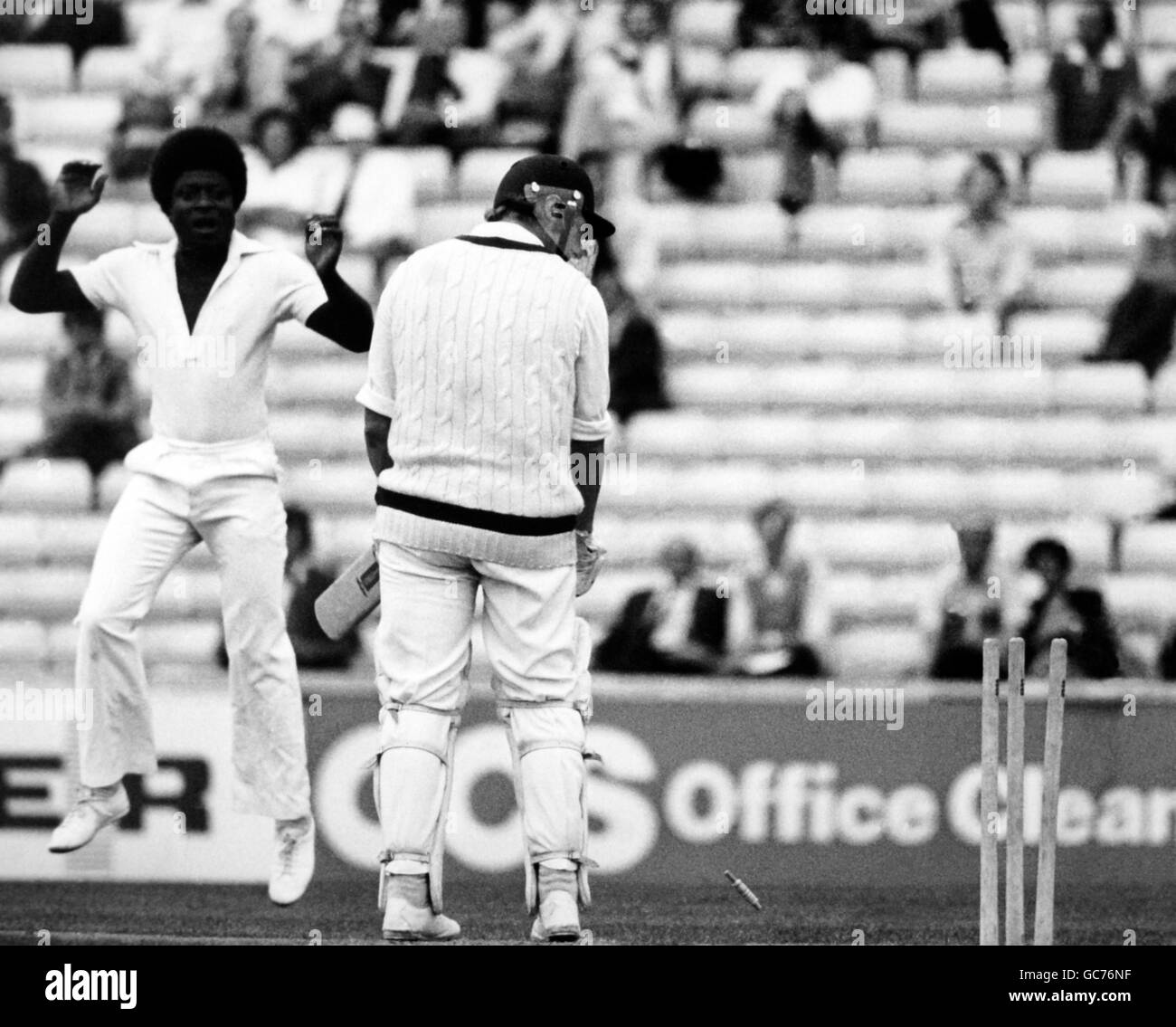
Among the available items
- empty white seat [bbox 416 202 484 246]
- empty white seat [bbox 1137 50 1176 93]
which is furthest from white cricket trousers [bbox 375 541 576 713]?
empty white seat [bbox 1137 50 1176 93]

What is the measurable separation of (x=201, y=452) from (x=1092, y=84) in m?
4.86

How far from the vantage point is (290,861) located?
Result: 21.5 feet

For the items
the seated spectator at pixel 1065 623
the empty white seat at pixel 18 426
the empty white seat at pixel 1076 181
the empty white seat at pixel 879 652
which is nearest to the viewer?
the seated spectator at pixel 1065 623

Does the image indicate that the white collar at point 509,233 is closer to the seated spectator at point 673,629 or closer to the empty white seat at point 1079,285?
the seated spectator at point 673,629

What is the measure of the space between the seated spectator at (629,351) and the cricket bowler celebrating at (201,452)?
2.83m

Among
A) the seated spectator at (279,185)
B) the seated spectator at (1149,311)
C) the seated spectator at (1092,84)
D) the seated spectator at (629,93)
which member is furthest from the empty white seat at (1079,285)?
the seated spectator at (279,185)

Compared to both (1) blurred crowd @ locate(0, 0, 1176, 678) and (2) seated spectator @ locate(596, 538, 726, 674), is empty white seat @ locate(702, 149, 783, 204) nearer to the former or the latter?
(1) blurred crowd @ locate(0, 0, 1176, 678)

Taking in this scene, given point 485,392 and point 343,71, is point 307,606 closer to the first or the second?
point 343,71

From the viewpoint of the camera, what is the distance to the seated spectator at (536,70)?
9.49 meters

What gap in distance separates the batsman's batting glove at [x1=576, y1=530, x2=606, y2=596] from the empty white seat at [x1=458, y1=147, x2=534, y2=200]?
3730mm

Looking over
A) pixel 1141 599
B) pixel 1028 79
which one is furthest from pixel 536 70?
pixel 1141 599

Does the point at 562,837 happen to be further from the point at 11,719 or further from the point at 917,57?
the point at 917,57
